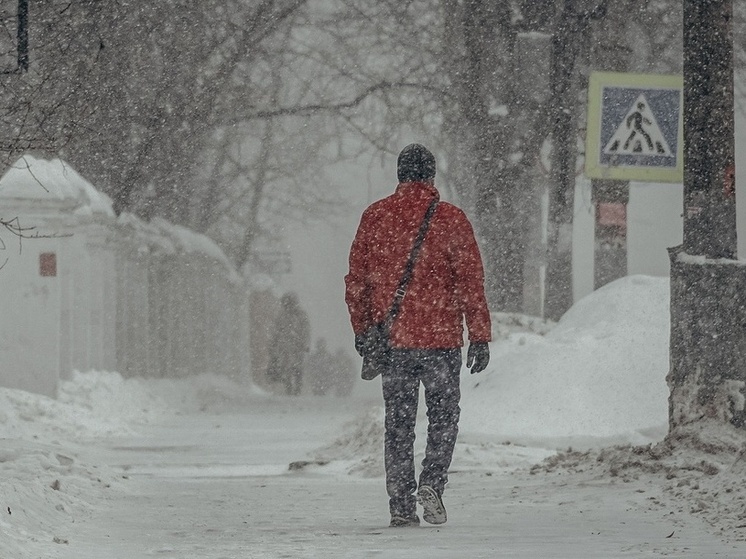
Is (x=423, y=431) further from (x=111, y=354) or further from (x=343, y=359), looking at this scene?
(x=343, y=359)

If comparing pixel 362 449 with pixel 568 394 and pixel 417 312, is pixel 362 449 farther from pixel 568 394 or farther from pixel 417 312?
pixel 417 312

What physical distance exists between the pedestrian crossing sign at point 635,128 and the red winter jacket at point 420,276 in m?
5.05

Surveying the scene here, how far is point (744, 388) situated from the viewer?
29.9 ft

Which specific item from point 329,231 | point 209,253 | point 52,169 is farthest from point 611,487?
point 329,231

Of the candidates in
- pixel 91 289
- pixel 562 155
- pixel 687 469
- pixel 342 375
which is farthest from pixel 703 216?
pixel 342 375

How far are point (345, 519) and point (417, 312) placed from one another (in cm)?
129

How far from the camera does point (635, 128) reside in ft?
40.3

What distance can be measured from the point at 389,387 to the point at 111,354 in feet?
46.8

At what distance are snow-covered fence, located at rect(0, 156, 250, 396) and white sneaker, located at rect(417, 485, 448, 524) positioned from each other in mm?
4322

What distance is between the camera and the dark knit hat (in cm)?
740

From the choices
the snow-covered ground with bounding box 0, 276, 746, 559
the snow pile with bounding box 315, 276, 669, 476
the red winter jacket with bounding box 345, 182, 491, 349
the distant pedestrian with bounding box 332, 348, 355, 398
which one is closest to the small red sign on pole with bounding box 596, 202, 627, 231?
the snow-covered ground with bounding box 0, 276, 746, 559

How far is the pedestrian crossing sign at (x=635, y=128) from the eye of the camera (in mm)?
12125

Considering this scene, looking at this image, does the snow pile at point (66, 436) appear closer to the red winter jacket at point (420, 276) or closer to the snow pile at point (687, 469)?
the red winter jacket at point (420, 276)

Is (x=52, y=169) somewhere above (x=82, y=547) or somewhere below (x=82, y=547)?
above
